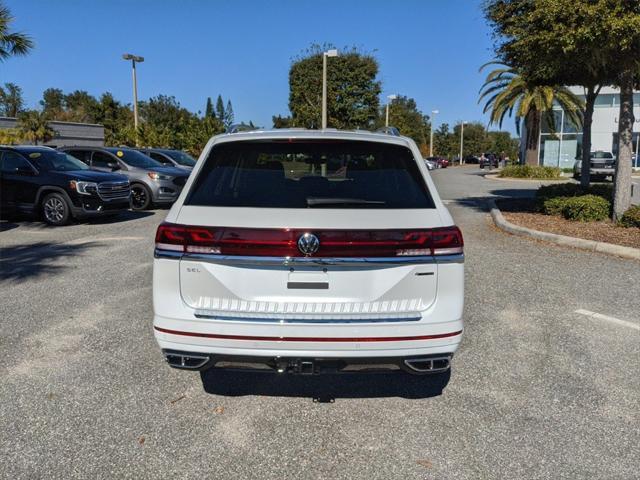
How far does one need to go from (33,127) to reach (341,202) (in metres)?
42.0

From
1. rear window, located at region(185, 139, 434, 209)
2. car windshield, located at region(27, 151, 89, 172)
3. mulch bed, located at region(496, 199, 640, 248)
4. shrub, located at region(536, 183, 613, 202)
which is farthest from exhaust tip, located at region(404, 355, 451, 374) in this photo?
shrub, located at region(536, 183, 613, 202)

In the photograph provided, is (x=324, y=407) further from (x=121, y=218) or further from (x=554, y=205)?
(x=121, y=218)

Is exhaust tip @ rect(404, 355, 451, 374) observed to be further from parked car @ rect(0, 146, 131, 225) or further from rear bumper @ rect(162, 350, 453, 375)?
parked car @ rect(0, 146, 131, 225)

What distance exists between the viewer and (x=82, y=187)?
1116 centimetres

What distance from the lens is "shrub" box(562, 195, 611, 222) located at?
1084 centimetres

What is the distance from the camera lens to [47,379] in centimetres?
385

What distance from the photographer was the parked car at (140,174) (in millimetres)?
13883

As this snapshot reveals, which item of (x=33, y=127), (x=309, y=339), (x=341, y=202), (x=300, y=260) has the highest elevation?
(x=33, y=127)

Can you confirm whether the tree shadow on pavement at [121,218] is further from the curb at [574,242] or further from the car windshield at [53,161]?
the curb at [574,242]

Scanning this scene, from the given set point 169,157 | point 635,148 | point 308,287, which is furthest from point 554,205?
point 635,148

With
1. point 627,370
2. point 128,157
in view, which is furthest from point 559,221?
point 128,157

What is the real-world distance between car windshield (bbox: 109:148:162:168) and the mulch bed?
9.31 meters

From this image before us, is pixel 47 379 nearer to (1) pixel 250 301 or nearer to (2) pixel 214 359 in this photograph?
(2) pixel 214 359

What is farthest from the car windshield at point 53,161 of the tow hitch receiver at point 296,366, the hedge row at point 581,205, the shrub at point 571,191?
the shrub at point 571,191
